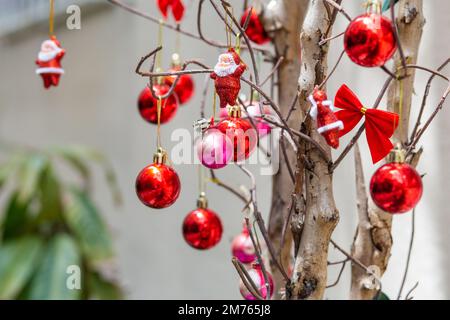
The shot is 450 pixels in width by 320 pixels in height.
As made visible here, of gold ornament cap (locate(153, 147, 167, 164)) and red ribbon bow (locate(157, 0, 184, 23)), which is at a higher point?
red ribbon bow (locate(157, 0, 184, 23))

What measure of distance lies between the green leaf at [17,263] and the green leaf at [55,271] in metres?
0.02

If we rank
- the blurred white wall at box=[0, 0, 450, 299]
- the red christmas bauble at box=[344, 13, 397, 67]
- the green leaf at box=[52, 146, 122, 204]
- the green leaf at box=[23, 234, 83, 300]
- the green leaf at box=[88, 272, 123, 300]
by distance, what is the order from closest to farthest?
the red christmas bauble at box=[344, 13, 397, 67] < the blurred white wall at box=[0, 0, 450, 299] < the green leaf at box=[23, 234, 83, 300] < the green leaf at box=[88, 272, 123, 300] < the green leaf at box=[52, 146, 122, 204]

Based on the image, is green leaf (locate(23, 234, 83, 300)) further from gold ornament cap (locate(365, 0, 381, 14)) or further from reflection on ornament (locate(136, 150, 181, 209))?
gold ornament cap (locate(365, 0, 381, 14))

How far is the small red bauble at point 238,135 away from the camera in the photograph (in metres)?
0.52

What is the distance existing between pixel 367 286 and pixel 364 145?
0.38 meters

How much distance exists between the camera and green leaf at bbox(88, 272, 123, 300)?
4.76ft

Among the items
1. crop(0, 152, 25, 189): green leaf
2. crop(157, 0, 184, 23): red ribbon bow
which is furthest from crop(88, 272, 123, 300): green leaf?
crop(157, 0, 184, 23): red ribbon bow

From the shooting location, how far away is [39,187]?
1.59 metres

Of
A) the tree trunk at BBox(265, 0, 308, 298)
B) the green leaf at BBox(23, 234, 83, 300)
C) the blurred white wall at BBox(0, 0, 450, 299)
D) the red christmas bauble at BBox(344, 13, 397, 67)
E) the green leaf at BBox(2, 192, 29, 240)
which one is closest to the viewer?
the red christmas bauble at BBox(344, 13, 397, 67)

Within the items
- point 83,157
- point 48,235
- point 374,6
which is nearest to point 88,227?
point 48,235

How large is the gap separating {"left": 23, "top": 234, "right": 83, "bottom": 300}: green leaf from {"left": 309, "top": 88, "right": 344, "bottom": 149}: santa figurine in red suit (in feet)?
3.00

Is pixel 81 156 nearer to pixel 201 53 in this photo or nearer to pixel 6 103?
pixel 201 53

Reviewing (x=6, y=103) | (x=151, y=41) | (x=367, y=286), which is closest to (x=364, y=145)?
(x=367, y=286)
